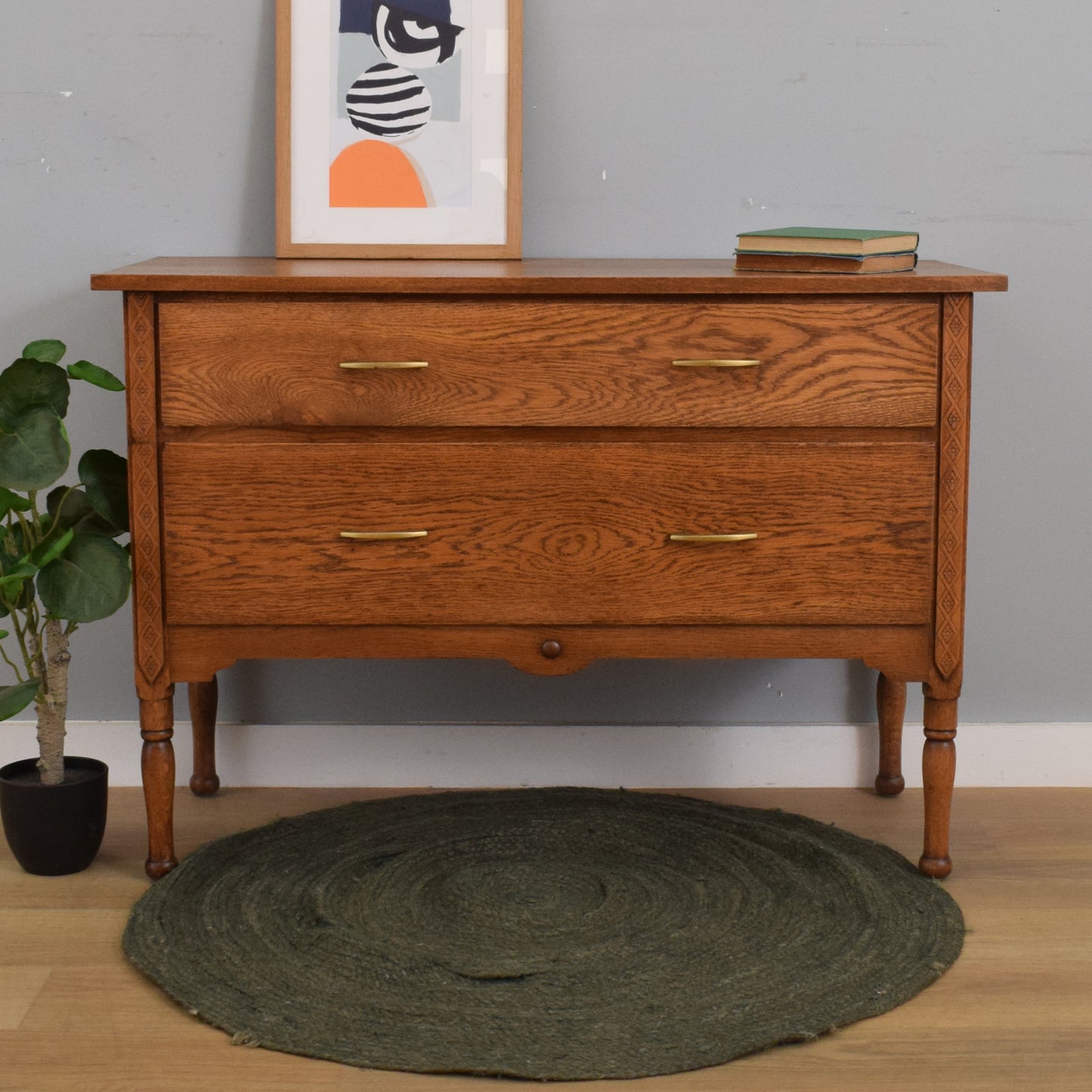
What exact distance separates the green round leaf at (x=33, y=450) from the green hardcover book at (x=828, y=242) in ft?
3.20

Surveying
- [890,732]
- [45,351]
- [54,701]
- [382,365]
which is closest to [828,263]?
[382,365]

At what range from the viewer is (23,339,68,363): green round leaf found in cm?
188

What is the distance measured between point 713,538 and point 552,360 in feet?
1.05

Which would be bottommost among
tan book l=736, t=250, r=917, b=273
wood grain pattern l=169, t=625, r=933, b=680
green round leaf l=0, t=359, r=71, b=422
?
wood grain pattern l=169, t=625, r=933, b=680

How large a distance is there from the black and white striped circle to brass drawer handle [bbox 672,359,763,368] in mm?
696

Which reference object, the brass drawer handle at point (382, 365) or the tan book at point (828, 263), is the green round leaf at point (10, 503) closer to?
the brass drawer handle at point (382, 365)

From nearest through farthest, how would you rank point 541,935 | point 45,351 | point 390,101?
point 541,935, point 45,351, point 390,101

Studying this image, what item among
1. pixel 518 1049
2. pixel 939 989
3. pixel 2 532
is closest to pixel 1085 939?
pixel 939 989

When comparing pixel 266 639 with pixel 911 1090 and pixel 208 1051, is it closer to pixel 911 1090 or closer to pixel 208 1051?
pixel 208 1051

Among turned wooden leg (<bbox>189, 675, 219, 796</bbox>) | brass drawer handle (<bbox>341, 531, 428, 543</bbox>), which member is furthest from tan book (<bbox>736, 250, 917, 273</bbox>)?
turned wooden leg (<bbox>189, 675, 219, 796</bbox>)

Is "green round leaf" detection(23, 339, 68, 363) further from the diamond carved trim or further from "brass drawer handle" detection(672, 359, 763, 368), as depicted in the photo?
"brass drawer handle" detection(672, 359, 763, 368)

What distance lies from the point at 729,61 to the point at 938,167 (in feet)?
1.27

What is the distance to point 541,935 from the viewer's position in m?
1.77

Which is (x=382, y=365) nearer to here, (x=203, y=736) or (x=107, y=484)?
(x=107, y=484)
